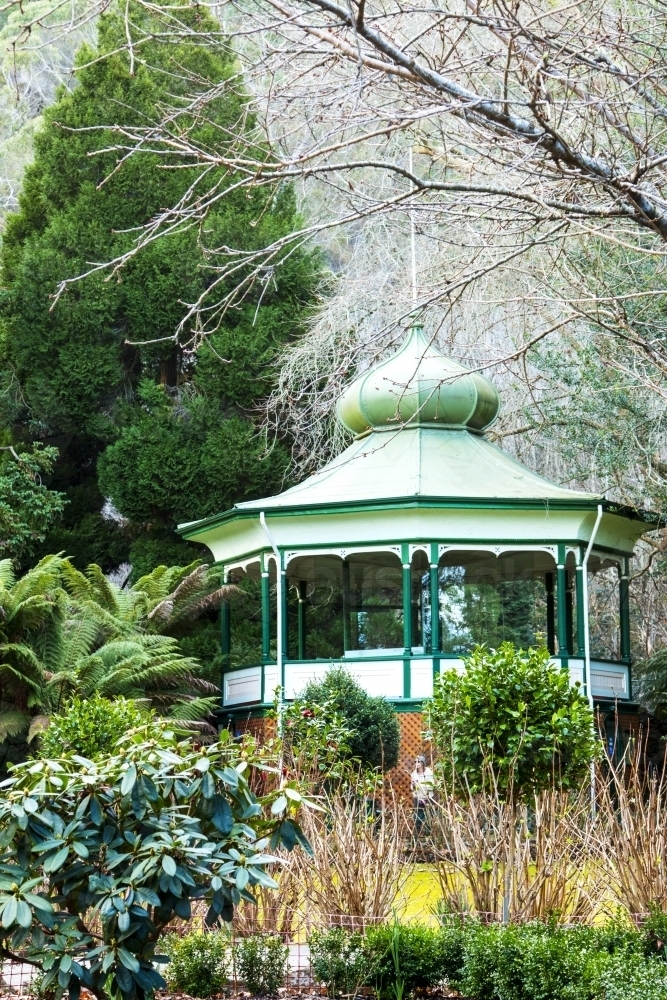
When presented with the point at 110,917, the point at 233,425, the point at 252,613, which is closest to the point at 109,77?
the point at 233,425

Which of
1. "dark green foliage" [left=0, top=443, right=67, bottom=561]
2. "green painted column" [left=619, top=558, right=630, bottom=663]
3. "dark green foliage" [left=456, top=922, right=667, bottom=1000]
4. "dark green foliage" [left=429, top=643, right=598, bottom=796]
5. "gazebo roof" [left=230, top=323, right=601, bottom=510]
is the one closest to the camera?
"dark green foliage" [left=456, top=922, right=667, bottom=1000]

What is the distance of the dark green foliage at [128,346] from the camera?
22016mm

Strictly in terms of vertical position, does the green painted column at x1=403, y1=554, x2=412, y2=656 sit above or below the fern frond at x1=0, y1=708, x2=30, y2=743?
above

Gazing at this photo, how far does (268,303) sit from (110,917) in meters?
18.4

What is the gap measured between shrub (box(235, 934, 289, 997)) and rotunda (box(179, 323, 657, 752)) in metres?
9.34

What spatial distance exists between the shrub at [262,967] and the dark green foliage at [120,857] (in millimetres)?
1373

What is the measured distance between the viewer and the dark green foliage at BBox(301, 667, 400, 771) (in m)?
14.8

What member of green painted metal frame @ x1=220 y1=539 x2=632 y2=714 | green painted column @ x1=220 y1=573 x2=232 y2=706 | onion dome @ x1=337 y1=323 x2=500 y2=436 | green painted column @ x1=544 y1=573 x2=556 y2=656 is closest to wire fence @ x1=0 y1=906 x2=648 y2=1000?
green painted metal frame @ x1=220 y1=539 x2=632 y2=714

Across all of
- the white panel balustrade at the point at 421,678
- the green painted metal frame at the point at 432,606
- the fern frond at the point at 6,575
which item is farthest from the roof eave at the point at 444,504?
the fern frond at the point at 6,575

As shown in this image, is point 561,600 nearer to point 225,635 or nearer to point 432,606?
point 432,606

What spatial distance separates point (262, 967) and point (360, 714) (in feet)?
24.6

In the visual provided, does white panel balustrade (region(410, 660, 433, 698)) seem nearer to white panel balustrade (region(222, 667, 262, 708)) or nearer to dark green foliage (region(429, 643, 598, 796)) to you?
white panel balustrade (region(222, 667, 262, 708))

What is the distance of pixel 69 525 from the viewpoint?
22766 mm

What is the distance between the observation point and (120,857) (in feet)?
19.4
